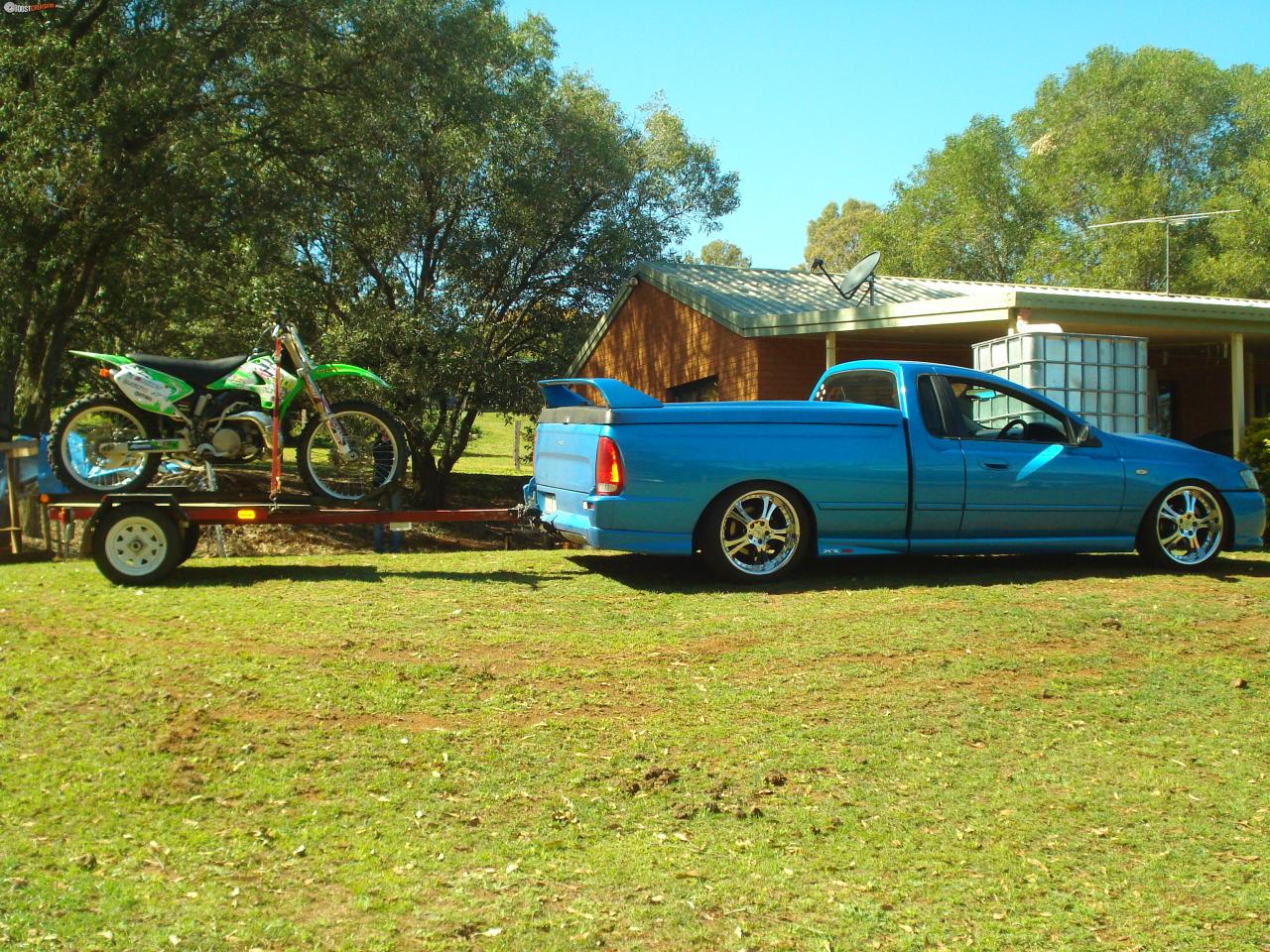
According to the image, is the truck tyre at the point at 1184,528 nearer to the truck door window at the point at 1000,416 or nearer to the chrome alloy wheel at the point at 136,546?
the truck door window at the point at 1000,416

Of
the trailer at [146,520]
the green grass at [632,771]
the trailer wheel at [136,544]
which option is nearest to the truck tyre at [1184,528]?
the green grass at [632,771]

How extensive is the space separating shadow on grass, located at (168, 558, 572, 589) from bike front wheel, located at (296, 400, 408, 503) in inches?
24.2

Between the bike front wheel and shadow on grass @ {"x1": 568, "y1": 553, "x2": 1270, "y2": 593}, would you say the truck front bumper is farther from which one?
the bike front wheel

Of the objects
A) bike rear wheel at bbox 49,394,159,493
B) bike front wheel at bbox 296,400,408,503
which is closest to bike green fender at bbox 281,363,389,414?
bike front wheel at bbox 296,400,408,503

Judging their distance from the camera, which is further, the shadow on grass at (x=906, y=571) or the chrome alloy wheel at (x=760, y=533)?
the shadow on grass at (x=906, y=571)

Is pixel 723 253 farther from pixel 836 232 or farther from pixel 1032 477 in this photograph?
pixel 1032 477

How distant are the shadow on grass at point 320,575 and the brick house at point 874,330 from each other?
6.41 m

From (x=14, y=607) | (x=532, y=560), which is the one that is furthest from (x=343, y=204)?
(x=14, y=607)

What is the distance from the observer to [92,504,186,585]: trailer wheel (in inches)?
335

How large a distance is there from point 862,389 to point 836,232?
→ 68114 mm

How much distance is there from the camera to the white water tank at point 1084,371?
12227mm

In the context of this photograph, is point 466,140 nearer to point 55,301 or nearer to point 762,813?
point 55,301

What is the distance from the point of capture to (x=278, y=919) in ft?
12.5

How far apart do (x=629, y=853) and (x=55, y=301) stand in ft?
54.8
